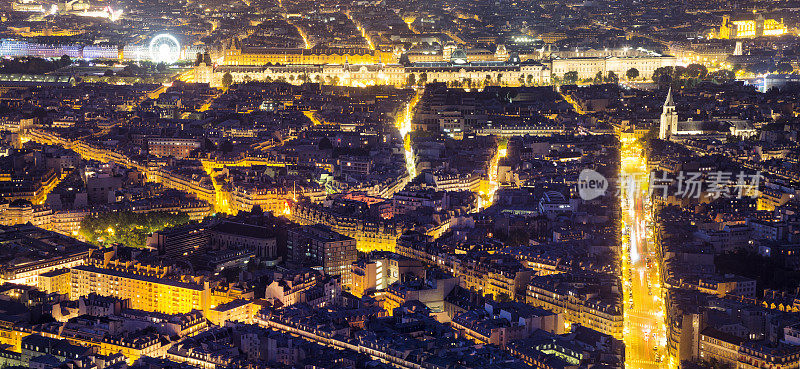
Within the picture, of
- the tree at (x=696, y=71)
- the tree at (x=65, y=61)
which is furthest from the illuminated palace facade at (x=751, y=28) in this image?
the tree at (x=65, y=61)

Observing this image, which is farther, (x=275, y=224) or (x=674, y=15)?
(x=674, y=15)

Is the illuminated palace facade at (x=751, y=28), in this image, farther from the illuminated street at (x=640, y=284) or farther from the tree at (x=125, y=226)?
the tree at (x=125, y=226)

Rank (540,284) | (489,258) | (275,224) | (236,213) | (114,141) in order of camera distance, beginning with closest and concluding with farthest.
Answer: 1. (540,284)
2. (489,258)
3. (275,224)
4. (236,213)
5. (114,141)

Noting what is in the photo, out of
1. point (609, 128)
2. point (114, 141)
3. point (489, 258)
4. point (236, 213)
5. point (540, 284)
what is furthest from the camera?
point (609, 128)

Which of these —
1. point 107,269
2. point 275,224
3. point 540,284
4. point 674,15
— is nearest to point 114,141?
point 275,224

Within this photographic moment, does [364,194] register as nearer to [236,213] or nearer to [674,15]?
[236,213]

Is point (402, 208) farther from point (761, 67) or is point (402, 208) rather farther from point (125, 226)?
point (761, 67)

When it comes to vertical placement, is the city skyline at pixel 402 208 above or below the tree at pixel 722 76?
below
